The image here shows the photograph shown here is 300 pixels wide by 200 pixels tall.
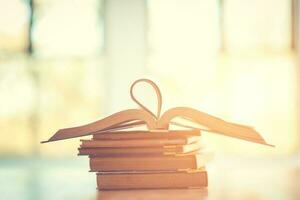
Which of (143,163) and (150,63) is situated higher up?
(150,63)

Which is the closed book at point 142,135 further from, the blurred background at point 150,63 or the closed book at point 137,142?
the blurred background at point 150,63

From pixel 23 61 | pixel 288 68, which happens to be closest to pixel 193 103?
pixel 288 68

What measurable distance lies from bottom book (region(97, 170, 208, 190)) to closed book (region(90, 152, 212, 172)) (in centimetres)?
1

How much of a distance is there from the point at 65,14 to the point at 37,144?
57cm

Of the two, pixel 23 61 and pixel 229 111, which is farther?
pixel 23 61

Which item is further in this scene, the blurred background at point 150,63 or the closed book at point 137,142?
the blurred background at point 150,63

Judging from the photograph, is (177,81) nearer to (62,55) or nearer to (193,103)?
(193,103)

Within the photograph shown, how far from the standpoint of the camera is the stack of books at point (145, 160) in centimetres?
99

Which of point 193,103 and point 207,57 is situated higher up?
point 207,57

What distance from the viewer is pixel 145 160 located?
3.26 ft

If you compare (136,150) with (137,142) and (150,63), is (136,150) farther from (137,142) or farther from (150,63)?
(150,63)

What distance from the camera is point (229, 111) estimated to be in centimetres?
226

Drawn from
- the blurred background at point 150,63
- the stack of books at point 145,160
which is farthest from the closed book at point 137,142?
the blurred background at point 150,63

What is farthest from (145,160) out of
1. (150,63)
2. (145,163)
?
(150,63)
